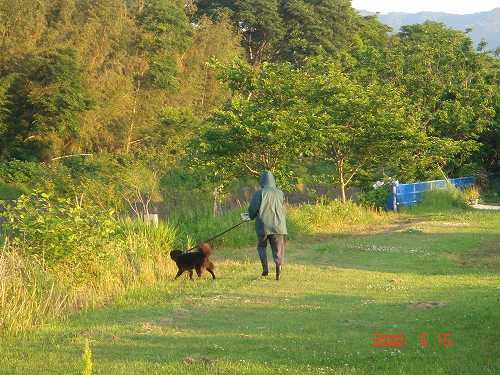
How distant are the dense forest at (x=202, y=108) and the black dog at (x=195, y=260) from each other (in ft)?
30.1

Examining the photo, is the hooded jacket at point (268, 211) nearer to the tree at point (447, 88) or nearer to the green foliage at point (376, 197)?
the green foliage at point (376, 197)

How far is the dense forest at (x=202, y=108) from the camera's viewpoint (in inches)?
892

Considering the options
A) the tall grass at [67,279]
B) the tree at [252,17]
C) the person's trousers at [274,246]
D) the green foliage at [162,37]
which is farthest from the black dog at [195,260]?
the tree at [252,17]

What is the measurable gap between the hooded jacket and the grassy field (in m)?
0.84

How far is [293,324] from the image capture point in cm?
810

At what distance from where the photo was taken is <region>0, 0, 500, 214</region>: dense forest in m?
22.7

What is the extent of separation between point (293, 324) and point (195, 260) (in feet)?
12.9

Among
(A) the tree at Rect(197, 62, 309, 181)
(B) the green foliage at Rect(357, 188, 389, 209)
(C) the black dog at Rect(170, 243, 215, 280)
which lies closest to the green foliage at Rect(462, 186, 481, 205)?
(B) the green foliage at Rect(357, 188, 389, 209)

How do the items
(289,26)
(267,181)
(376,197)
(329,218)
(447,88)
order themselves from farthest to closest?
1. (289,26)
2. (447,88)
3. (376,197)
4. (329,218)
5. (267,181)

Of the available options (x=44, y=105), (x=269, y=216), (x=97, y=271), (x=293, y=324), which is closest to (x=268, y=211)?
(x=269, y=216)

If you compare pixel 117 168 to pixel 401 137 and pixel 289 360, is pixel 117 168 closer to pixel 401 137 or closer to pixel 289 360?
pixel 401 137

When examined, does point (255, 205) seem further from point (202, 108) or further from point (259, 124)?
point (202, 108)

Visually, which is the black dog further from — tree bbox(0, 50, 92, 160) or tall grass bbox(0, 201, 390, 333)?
tree bbox(0, 50, 92, 160)

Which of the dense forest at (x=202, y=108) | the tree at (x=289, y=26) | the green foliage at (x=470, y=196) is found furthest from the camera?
the tree at (x=289, y=26)
